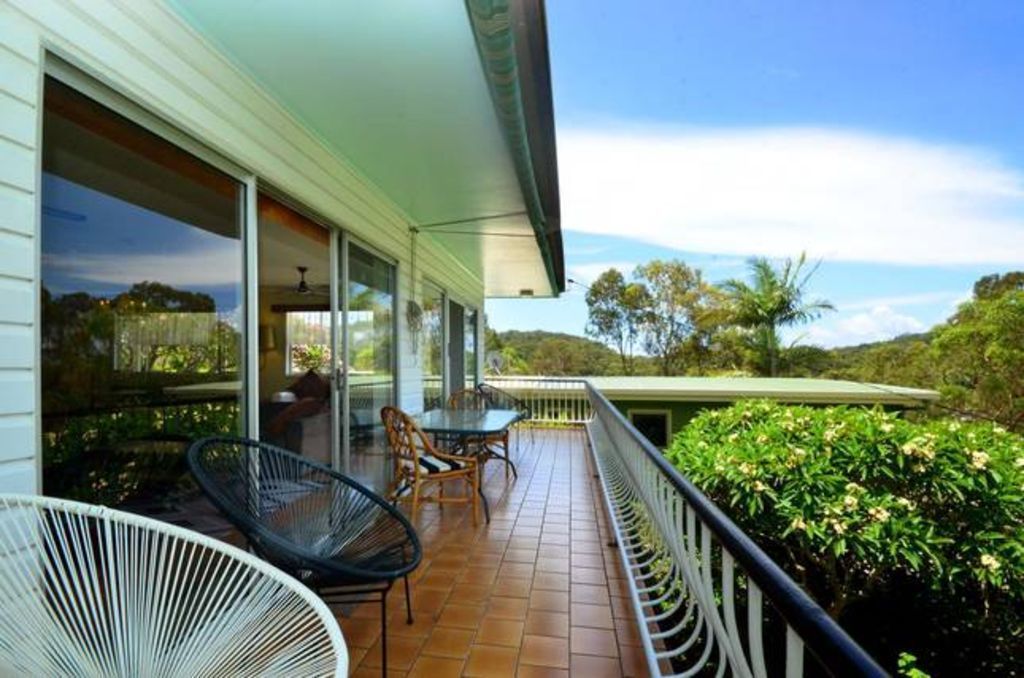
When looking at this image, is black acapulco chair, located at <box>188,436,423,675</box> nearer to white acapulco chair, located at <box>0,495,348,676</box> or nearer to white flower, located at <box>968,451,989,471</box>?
white acapulco chair, located at <box>0,495,348,676</box>

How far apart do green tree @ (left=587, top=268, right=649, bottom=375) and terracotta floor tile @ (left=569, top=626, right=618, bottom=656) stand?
1976 cm

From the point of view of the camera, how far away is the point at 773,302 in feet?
54.7

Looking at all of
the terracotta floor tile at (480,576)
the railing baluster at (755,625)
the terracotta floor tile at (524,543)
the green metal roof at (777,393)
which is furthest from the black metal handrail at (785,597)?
the green metal roof at (777,393)

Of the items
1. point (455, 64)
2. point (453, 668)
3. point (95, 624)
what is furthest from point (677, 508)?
point (455, 64)

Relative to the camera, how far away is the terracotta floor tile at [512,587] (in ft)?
8.59

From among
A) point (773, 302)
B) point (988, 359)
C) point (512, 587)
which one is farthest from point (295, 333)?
point (773, 302)

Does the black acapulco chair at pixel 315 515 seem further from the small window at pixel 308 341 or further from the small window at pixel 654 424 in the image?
the small window at pixel 654 424

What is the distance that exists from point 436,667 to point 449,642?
18 centimetres

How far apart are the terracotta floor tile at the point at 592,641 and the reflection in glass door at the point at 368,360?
211cm

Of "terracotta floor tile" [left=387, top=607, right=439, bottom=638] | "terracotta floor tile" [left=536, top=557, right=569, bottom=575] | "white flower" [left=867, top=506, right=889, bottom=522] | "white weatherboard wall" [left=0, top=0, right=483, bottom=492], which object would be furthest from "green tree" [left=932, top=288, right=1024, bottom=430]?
"white weatherboard wall" [left=0, top=0, right=483, bottom=492]

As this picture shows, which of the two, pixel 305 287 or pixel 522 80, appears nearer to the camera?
pixel 522 80

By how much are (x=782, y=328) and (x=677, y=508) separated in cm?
1727

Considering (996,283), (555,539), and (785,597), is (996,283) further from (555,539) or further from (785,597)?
(785,597)

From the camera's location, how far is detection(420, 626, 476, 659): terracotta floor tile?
82.0 inches
